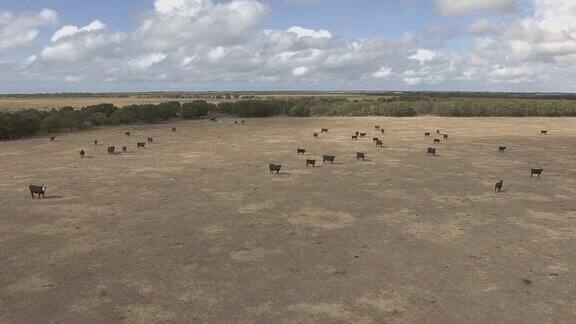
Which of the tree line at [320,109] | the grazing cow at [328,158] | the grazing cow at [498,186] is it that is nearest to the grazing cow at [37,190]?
the grazing cow at [328,158]

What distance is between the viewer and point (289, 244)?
17.1 meters

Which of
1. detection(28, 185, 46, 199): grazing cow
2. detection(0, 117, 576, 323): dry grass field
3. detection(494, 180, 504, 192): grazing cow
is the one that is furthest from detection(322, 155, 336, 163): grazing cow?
detection(28, 185, 46, 199): grazing cow

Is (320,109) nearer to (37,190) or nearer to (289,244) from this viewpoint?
(37,190)

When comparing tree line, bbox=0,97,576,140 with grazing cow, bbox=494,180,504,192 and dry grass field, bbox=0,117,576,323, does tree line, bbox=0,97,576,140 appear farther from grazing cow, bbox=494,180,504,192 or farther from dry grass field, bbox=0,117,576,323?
grazing cow, bbox=494,180,504,192

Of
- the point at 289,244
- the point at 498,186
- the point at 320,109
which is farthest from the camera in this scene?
the point at 320,109

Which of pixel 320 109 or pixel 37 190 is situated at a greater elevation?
pixel 320 109

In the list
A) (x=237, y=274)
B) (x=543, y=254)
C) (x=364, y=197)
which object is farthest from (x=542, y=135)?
(x=237, y=274)

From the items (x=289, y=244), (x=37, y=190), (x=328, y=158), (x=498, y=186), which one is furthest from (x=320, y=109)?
(x=289, y=244)

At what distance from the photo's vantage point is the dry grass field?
482 inches

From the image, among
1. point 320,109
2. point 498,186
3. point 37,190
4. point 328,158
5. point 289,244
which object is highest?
point 320,109

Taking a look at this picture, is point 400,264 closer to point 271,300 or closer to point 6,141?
point 271,300

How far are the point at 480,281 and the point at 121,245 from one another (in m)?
12.4

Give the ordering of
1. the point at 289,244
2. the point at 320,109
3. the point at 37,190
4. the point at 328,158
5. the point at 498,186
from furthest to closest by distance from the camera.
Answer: the point at 320,109 → the point at 328,158 → the point at 498,186 → the point at 37,190 → the point at 289,244

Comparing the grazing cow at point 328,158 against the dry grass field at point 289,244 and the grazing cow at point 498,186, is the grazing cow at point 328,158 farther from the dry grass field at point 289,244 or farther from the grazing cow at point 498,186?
the grazing cow at point 498,186
